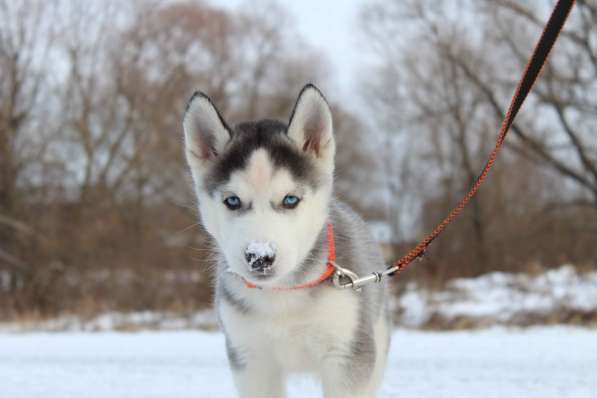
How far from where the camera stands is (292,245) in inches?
116

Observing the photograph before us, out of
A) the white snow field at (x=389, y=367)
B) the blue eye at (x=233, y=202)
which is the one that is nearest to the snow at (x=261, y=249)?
the blue eye at (x=233, y=202)

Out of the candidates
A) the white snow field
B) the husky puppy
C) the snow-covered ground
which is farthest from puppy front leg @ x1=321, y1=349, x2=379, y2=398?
the snow-covered ground

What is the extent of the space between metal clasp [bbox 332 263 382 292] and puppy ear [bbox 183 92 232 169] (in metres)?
0.93

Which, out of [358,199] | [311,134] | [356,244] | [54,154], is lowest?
[358,199]

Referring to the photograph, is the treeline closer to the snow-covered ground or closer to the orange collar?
the snow-covered ground

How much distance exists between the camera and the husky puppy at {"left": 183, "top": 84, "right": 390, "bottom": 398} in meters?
3.05

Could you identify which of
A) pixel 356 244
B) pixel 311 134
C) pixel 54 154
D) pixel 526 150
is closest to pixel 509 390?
pixel 356 244

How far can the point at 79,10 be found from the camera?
2480 centimetres

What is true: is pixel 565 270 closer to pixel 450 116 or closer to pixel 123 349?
pixel 123 349

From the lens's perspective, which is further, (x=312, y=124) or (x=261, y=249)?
(x=312, y=124)

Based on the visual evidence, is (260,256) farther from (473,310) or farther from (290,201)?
(473,310)

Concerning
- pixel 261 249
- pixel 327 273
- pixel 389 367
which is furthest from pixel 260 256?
pixel 389 367

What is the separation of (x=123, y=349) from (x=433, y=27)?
54.7ft

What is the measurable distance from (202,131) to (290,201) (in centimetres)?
74
